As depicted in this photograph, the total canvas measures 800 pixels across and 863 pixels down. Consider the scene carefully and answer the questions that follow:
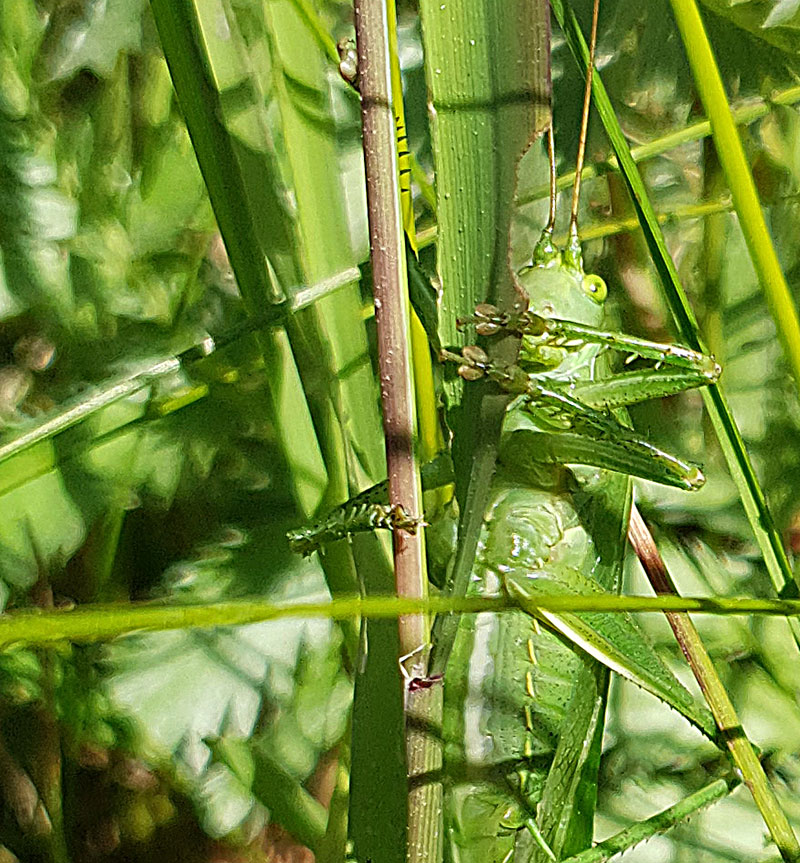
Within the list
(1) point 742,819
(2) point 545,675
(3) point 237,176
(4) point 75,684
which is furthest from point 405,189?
(1) point 742,819

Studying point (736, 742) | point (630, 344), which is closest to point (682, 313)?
point (630, 344)

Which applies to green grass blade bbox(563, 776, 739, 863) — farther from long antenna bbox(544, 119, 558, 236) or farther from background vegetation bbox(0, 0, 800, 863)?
long antenna bbox(544, 119, 558, 236)

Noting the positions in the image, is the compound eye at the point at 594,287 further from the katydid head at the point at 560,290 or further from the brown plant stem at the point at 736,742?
the brown plant stem at the point at 736,742

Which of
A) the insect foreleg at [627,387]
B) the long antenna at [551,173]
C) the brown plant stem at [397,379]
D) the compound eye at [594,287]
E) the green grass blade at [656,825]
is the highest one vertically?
the compound eye at [594,287]

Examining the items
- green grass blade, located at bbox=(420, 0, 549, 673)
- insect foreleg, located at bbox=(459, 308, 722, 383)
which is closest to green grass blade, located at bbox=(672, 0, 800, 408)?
insect foreleg, located at bbox=(459, 308, 722, 383)

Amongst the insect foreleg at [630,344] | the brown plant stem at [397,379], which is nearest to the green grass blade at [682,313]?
the insect foreleg at [630,344]

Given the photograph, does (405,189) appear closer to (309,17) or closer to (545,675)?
(309,17)

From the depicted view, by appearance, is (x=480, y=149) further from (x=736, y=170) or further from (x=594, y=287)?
(x=594, y=287)
